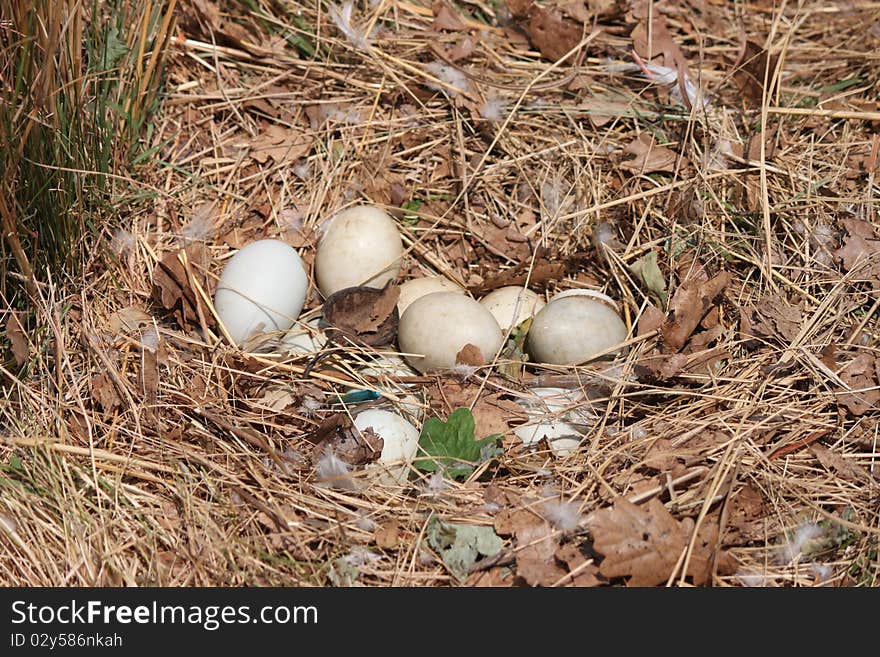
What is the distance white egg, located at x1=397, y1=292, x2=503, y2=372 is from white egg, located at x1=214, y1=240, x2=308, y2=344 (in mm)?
363

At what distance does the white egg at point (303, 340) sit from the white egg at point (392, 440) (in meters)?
0.35

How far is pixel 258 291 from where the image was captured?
103 inches

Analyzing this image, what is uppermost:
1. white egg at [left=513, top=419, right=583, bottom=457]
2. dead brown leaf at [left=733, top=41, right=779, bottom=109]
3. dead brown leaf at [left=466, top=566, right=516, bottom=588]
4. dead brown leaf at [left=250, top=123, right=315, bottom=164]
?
dead brown leaf at [left=733, top=41, right=779, bottom=109]

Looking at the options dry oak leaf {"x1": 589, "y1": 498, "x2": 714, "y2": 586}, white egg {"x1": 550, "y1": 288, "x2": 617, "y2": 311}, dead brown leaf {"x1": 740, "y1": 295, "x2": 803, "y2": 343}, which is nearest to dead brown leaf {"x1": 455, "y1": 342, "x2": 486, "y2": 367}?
white egg {"x1": 550, "y1": 288, "x2": 617, "y2": 311}

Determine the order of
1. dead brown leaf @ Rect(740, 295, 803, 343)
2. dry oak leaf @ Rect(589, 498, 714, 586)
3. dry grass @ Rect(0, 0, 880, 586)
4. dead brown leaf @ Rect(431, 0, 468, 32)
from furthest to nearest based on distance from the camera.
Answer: dead brown leaf @ Rect(431, 0, 468, 32) → dead brown leaf @ Rect(740, 295, 803, 343) → dry grass @ Rect(0, 0, 880, 586) → dry oak leaf @ Rect(589, 498, 714, 586)

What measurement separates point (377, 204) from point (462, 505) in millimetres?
1313

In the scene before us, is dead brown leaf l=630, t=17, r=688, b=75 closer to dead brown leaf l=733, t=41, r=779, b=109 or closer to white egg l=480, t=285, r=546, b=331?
dead brown leaf l=733, t=41, r=779, b=109

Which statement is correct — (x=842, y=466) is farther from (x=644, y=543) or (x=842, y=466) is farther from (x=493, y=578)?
(x=493, y=578)

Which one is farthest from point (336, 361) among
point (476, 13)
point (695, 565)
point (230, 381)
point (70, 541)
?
point (476, 13)

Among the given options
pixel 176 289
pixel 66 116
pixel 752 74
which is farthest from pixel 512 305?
pixel 66 116

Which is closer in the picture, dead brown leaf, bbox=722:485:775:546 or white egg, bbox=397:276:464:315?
dead brown leaf, bbox=722:485:775:546

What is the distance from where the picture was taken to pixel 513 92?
3223 millimetres

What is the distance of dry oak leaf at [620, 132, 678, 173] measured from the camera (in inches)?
118

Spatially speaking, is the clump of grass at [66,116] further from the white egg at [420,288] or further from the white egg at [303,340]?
the white egg at [420,288]
